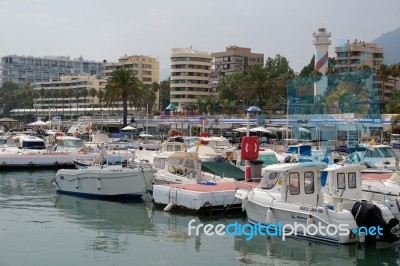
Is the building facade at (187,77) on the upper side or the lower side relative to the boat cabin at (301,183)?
upper

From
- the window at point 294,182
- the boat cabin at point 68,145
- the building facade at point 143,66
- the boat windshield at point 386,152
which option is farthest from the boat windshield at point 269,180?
the building facade at point 143,66

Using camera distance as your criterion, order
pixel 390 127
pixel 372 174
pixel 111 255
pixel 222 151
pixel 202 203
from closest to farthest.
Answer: pixel 111 255 < pixel 202 203 < pixel 372 174 < pixel 222 151 < pixel 390 127

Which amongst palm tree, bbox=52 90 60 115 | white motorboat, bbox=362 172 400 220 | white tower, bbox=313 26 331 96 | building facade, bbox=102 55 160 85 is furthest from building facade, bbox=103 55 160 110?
white motorboat, bbox=362 172 400 220

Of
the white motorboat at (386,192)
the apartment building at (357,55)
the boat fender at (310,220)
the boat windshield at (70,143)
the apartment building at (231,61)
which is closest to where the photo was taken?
the boat fender at (310,220)

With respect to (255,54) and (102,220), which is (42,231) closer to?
(102,220)

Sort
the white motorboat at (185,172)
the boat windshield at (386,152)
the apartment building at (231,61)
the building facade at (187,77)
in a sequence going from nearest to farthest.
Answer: the white motorboat at (185,172) < the boat windshield at (386,152) < the building facade at (187,77) < the apartment building at (231,61)

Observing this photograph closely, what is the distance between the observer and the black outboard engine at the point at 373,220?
2098 centimetres

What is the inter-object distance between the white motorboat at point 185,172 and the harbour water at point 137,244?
2137 mm

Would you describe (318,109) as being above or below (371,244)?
above

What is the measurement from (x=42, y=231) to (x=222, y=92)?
376ft

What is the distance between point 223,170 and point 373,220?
506 inches

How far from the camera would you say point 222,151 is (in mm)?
45250

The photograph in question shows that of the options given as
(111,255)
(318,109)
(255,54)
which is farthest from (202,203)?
(255,54)

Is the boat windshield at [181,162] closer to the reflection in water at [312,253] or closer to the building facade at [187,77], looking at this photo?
the reflection in water at [312,253]
